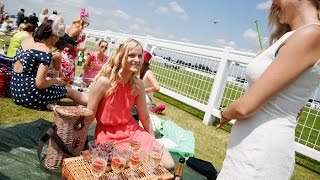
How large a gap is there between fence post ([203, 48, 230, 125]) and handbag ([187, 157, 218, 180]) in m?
3.25

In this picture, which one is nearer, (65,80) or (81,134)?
(81,134)

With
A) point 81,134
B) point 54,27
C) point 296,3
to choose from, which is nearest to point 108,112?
point 81,134

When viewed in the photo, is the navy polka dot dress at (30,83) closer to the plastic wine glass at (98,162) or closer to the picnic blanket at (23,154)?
A: the picnic blanket at (23,154)

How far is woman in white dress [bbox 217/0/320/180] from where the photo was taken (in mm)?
1516

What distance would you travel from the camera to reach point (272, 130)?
5.47ft

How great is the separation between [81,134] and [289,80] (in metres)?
2.67

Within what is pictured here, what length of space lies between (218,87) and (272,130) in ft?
19.4

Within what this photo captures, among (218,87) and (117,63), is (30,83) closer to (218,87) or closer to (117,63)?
(117,63)

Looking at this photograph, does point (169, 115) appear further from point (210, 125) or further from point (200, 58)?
Answer: point (200, 58)

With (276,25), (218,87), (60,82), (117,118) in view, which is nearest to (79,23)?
(60,82)

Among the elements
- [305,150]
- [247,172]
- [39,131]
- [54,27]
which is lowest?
[39,131]

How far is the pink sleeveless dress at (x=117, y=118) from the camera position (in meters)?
3.88

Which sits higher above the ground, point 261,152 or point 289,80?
point 289,80

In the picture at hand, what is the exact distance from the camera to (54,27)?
537cm
